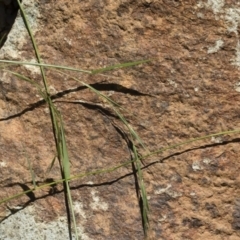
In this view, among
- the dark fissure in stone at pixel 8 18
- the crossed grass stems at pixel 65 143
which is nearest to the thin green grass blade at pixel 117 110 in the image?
the crossed grass stems at pixel 65 143

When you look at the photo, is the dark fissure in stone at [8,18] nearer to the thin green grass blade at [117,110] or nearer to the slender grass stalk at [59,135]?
the slender grass stalk at [59,135]

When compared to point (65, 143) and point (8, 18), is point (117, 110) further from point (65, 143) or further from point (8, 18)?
point (8, 18)

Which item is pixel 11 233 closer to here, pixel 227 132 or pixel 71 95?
pixel 71 95

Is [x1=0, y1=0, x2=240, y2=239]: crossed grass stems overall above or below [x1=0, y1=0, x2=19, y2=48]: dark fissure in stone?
below

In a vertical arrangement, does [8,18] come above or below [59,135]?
above

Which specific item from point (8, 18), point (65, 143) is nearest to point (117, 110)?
point (65, 143)

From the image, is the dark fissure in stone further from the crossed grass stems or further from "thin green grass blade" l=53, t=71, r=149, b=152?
"thin green grass blade" l=53, t=71, r=149, b=152

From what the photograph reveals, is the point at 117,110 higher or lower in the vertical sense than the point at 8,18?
lower

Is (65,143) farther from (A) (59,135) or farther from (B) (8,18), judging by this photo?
(B) (8,18)

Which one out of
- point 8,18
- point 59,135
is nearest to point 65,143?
point 59,135

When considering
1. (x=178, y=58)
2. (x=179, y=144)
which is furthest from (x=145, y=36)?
(x=179, y=144)

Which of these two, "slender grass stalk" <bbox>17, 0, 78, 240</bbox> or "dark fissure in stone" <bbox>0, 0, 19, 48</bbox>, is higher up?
"dark fissure in stone" <bbox>0, 0, 19, 48</bbox>

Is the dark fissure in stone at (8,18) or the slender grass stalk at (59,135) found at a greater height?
the dark fissure in stone at (8,18)

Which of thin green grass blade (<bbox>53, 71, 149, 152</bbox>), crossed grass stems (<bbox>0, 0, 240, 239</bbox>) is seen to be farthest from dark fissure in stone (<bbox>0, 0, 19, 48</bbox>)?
thin green grass blade (<bbox>53, 71, 149, 152</bbox>)
